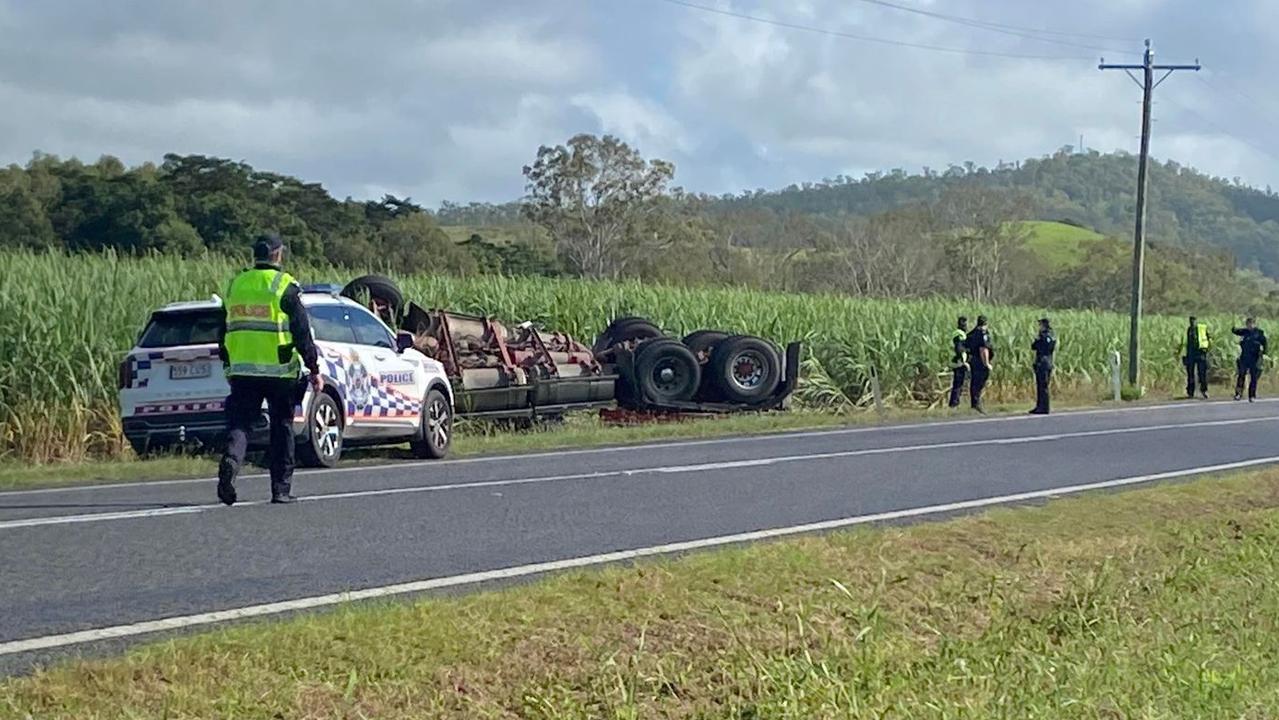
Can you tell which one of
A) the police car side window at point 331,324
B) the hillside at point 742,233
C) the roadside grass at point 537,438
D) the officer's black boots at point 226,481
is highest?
the hillside at point 742,233

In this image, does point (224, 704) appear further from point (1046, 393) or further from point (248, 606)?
Result: point (1046, 393)

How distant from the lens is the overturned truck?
19484 mm

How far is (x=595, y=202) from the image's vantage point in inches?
Result: 2411

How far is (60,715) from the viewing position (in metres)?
4.80

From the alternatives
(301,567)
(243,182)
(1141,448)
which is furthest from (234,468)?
(243,182)

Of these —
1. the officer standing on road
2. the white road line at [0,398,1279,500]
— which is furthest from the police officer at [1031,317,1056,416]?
the officer standing on road

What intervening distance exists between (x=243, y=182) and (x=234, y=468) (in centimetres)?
3207

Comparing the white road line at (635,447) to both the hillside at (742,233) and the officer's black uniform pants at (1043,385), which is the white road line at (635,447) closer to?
the officer's black uniform pants at (1043,385)

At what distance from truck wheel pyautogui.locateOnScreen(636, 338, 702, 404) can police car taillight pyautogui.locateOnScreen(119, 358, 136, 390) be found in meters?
10.5

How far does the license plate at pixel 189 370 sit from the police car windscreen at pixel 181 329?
0.69ft

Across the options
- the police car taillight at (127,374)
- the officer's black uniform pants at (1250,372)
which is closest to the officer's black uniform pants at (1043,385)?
the officer's black uniform pants at (1250,372)

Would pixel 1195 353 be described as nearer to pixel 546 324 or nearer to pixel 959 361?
pixel 959 361

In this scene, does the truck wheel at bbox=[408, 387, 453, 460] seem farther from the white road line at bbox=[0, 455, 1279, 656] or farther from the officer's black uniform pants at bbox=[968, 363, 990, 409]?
the officer's black uniform pants at bbox=[968, 363, 990, 409]

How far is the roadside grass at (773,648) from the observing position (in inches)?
208
